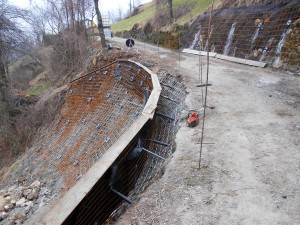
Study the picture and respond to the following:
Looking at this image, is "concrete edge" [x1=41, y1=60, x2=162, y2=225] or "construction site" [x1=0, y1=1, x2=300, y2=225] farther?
"construction site" [x1=0, y1=1, x2=300, y2=225]

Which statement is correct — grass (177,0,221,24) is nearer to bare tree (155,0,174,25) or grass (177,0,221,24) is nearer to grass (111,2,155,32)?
bare tree (155,0,174,25)

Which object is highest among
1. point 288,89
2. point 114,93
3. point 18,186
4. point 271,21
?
point 271,21

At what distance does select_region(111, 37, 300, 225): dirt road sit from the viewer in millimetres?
3289

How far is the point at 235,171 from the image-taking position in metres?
4.12

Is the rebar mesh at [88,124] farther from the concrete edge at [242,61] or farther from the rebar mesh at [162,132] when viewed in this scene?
the concrete edge at [242,61]

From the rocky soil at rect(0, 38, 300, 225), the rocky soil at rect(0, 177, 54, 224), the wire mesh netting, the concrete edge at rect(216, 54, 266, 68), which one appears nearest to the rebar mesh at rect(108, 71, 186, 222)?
the rocky soil at rect(0, 38, 300, 225)

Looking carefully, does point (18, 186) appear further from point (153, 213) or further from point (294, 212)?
point (294, 212)

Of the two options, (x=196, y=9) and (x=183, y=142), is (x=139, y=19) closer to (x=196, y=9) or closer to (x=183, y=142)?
(x=196, y=9)

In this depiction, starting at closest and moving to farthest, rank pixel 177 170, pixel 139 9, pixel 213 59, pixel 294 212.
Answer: pixel 294 212, pixel 177 170, pixel 213 59, pixel 139 9

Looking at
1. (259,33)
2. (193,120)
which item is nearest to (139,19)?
(259,33)

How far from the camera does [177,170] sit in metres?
4.26

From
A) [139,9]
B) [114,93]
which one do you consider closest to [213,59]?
[114,93]

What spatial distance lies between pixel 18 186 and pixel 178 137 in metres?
6.44

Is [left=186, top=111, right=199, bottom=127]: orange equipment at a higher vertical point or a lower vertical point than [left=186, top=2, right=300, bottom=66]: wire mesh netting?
lower
